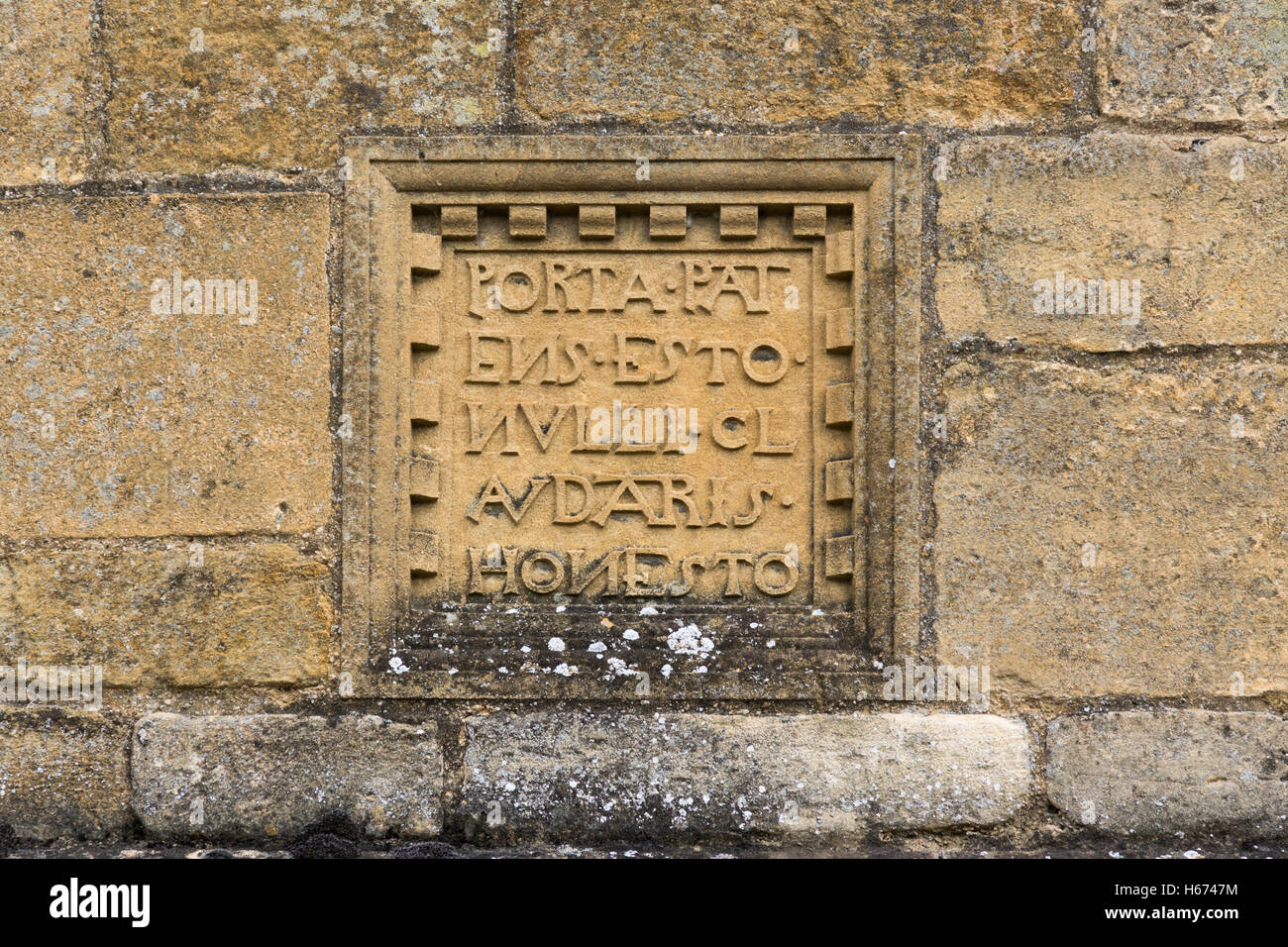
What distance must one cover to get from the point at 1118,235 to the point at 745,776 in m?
1.43

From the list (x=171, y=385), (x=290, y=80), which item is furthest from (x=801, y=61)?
(x=171, y=385)

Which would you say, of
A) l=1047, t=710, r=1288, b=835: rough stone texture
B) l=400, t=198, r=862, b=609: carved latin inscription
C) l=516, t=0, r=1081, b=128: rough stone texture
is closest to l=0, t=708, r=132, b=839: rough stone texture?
l=400, t=198, r=862, b=609: carved latin inscription

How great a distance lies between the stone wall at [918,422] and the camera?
94.9 inches

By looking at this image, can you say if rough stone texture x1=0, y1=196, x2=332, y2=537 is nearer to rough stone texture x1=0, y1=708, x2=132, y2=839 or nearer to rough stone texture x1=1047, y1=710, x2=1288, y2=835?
rough stone texture x1=0, y1=708, x2=132, y2=839

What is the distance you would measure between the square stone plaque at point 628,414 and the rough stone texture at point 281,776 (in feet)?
0.40

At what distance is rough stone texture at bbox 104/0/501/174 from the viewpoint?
2520mm

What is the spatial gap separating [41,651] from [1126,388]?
2.43 metres

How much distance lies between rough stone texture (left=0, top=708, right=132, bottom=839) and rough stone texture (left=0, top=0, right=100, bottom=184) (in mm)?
1198

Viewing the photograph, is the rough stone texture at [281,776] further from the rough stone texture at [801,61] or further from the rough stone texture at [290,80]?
the rough stone texture at [801,61]

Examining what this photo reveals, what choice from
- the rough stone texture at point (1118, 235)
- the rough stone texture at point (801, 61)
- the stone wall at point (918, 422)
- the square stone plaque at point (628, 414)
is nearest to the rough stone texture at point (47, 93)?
the stone wall at point (918, 422)

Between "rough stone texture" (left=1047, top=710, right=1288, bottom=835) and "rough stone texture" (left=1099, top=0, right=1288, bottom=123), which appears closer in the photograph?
"rough stone texture" (left=1047, top=710, right=1288, bottom=835)

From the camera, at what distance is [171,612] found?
8.11 ft

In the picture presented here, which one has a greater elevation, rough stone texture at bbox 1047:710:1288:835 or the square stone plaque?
the square stone plaque

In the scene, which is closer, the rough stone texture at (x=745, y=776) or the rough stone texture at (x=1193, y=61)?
the rough stone texture at (x=745, y=776)
